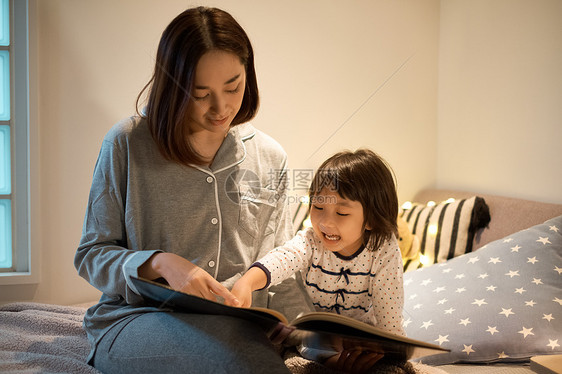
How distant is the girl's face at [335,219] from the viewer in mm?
1146

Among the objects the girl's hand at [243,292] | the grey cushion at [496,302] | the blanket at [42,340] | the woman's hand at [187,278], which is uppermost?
the woman's hand at [187,278]

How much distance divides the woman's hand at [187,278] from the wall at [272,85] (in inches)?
37.9

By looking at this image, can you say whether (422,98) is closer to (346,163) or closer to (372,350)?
(346,163)

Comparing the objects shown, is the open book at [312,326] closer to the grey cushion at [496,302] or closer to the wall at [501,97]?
the grey cushion at [496,302]

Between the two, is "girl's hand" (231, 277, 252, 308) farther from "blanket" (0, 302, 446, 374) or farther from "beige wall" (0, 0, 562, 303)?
"beige wall" (0, 0, 562, 303)

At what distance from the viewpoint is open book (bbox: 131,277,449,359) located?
0.80m

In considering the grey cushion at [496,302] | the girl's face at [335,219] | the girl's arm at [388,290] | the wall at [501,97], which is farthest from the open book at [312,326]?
the wall at [501,97]

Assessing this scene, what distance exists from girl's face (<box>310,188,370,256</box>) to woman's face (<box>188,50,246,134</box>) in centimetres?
30

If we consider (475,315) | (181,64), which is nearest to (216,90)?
(181,64)

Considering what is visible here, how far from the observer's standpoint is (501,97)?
196 cm

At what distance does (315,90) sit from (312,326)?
4.81ft

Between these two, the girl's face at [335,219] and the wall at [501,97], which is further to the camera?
the wall at [501,97]

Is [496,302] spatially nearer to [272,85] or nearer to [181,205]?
[181,205]

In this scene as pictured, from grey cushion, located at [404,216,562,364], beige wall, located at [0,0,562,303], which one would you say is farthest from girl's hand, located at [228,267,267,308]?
beige wall, located at [0,0,562,303]
